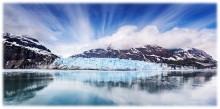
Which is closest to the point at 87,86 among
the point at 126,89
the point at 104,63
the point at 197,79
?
the point at 126,89

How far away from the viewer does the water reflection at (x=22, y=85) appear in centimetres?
524

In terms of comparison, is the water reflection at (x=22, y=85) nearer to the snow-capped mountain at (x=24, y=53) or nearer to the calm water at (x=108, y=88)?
the calm water at (x=108, y=88)

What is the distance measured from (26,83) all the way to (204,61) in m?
3.36

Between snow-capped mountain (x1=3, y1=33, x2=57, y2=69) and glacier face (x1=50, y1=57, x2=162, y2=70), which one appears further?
glacier face (x1=50, y1=57, x2=162, y2=70)

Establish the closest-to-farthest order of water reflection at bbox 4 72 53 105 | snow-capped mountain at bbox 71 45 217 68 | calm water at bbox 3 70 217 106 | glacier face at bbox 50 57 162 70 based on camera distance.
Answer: calm water at bbox 3 70 217 106 < water reflection at bbox 4 72 53 105 < snow-capped mountain at bbox 71 45 217 68 < glacier face at bbox 50 57 162 70

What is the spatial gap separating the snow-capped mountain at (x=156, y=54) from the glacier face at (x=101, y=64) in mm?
104

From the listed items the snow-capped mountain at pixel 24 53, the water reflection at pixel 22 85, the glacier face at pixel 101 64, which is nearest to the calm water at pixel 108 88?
the water reflection at pixel 22 85

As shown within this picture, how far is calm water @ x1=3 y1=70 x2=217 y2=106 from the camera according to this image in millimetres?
5132

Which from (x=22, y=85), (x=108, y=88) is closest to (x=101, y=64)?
(x=108, y=88)

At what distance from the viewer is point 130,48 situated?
21.0 ft

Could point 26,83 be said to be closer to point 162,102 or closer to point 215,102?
point 162,102

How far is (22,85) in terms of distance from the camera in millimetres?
5930

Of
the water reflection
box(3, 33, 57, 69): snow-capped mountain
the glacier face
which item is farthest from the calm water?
box(3, 33, 57, 69): snow-capped mountain

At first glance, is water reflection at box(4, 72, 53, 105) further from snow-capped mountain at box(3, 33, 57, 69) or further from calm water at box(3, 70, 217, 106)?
snow-capped mountain at box(3, 33, 57, 69)
